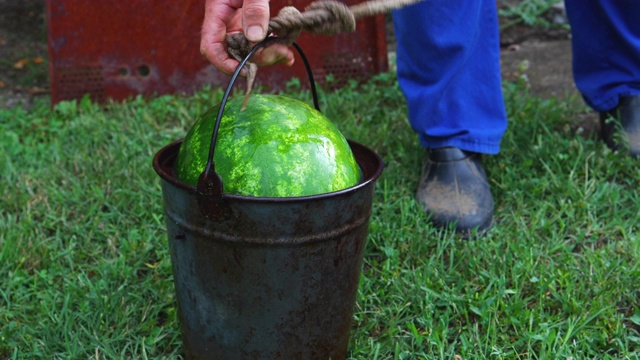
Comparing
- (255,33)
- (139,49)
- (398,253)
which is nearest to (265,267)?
(255,33)

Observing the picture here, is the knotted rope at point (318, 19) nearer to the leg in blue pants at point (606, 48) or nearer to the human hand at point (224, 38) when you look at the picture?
the human hand at point (224, 38)

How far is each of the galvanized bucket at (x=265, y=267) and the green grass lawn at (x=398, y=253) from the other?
0.26m

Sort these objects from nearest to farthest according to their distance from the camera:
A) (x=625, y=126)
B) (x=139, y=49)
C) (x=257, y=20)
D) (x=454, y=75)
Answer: (x=257, y=20)
(x=454, y=75)
(x=625, y=126)
(x=139, y=49)

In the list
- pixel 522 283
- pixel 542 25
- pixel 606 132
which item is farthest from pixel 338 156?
pixel 542 25

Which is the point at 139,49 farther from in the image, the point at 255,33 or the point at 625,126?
the point at 625,126

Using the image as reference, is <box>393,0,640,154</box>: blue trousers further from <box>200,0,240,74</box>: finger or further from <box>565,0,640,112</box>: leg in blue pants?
<box>200,0,240,74</box>: finger

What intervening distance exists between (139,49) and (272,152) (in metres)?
2.42

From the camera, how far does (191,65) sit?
404 centimetres

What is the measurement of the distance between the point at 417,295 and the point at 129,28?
239 cm

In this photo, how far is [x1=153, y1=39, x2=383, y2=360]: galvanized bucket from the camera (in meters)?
1.75

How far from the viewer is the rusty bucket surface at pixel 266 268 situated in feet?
5.76

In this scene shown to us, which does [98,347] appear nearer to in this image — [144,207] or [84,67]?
[144,207]

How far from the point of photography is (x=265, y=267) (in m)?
1.81

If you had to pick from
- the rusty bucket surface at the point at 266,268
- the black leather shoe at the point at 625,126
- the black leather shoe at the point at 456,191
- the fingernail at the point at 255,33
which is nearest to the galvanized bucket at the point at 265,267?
the rusty bucket surface at the point at 266,268
